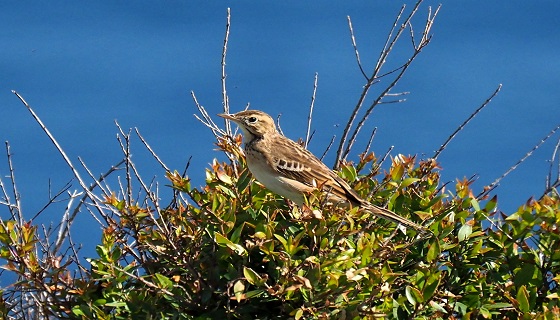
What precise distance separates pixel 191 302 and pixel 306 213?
86 centimetres

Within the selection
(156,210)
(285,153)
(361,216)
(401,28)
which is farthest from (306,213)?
(401,28)

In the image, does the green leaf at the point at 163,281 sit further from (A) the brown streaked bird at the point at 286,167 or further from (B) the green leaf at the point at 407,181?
(B) the green leaf at the point at 407,181

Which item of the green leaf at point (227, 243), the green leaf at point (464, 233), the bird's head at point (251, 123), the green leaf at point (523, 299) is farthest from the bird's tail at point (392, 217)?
the bird's head at point (251, 123)

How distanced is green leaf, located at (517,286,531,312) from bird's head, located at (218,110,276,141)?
9.64 ft

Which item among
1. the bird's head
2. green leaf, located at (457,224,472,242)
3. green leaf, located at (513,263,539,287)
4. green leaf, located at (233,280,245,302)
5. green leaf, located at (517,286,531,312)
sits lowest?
green leaf, located at (233,280,245,302)

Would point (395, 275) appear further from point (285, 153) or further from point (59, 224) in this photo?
point (59, 224)

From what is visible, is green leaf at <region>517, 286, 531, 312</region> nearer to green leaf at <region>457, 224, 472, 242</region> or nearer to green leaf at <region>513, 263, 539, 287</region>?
green leaf at <region>513, 263, 539, 287</region>

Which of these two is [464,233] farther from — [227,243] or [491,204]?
[227,243]

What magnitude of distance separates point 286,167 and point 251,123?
0.73 m

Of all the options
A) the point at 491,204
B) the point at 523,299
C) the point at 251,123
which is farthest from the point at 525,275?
the point at 251,123

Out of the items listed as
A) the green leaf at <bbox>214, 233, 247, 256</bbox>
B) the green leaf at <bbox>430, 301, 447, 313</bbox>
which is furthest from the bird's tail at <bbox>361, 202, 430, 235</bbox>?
the green leaf at <bbox>214, 233, 247, 256</bbox>

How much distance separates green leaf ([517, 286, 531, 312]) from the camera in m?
5.35

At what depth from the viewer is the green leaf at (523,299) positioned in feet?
17.6

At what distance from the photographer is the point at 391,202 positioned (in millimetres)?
6160
